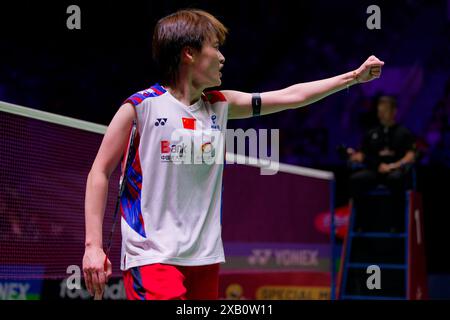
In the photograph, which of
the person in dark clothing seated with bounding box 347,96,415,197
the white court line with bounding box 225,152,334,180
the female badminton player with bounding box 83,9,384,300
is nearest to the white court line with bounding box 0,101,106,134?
the white court line with bounding box 225,152,334,180

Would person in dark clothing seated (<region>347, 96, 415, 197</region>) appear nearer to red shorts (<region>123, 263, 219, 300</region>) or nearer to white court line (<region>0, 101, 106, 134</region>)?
white court line (<region>0, 101, 106, 134</region>)

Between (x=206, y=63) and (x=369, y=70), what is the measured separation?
0.62 meters

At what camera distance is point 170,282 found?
7.07 feet

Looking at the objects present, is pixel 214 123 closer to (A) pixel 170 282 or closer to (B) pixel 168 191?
(B) pixel 168 191

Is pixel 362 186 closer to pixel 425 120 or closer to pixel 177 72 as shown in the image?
pixel 425 120

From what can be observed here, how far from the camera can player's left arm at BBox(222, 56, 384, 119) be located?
254cm

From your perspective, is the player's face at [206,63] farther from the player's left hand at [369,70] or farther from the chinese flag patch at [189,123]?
the player's left hand at [369,70]

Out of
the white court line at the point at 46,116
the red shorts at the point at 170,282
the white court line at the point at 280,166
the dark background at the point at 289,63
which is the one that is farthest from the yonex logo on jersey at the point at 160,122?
the dark background at the point at 289,63

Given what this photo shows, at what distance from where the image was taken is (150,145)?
2268 mm

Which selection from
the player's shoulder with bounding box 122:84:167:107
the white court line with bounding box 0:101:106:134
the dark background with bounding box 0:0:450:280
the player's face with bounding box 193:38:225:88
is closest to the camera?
the player's shoulder with bounding box 122:84:167:107

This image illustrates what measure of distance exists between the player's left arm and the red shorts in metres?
0.59

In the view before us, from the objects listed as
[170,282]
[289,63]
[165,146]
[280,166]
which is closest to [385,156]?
[280,166]

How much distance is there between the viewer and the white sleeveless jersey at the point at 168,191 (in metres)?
2.22
